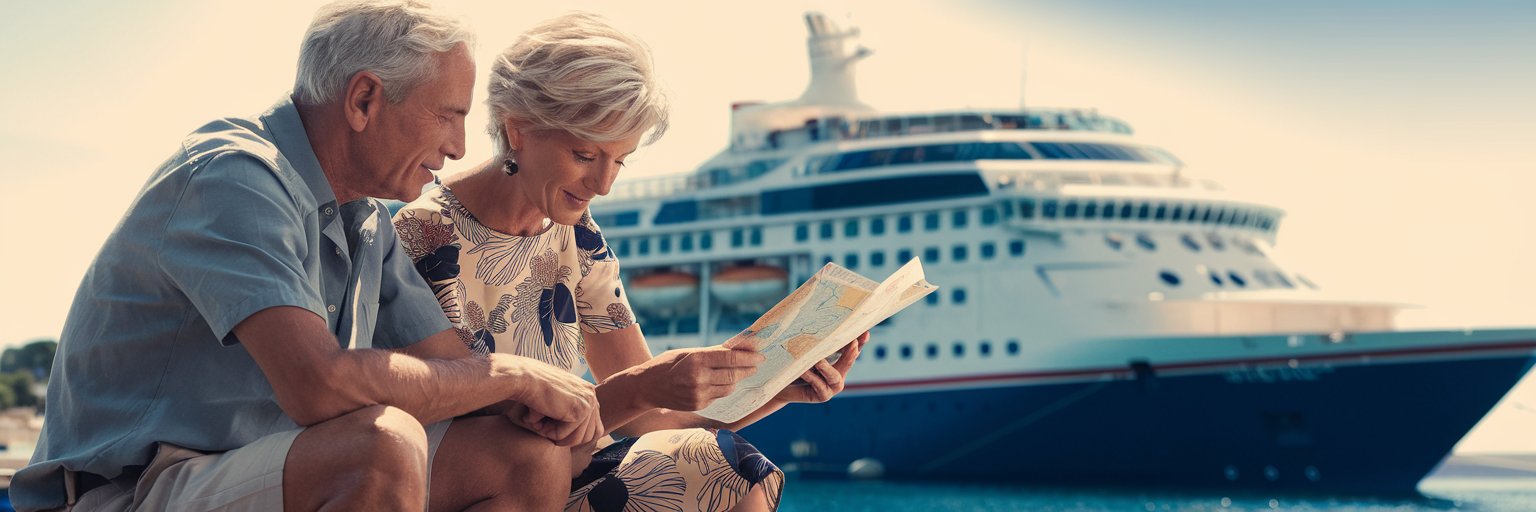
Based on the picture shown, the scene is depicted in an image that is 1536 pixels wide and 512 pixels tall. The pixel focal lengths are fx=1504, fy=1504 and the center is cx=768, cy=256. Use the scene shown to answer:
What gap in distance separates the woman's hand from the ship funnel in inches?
876

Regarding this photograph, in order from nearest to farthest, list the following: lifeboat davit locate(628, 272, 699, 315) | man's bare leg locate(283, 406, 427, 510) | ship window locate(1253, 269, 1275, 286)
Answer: man's bare leg locate(283, 406, 427, 510)
ship window locate(1253, 269, 1275, 286)
lifeboat davit locate(628, 272, 699, 315)

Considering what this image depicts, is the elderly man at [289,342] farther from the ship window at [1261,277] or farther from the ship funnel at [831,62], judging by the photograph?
the ship funnel at [831,62]

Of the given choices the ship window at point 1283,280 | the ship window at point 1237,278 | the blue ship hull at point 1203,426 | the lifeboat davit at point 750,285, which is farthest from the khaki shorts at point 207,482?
the lifeboat davit at point 750,285

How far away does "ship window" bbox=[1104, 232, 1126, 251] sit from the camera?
20250mm

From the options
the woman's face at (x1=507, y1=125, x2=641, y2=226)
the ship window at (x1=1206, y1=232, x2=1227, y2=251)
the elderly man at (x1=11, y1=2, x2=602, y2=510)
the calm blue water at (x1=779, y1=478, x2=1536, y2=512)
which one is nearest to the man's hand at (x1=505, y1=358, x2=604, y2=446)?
the elderly man at (x1=11, y1=2, x2=602, y2=510)

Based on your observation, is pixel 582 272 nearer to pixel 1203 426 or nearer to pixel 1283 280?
pixel 1203 426

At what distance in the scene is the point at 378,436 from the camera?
1.39 m

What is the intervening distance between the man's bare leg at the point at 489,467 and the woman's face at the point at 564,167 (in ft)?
1.34

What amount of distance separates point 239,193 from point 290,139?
168 mm

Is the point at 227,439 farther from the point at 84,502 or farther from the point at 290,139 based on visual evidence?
the point at 290,139

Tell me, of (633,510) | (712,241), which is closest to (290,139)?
(633,510)

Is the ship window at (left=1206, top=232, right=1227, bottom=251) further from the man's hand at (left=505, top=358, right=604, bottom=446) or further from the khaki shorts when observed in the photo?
the khaki shorts

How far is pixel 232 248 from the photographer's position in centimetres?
142

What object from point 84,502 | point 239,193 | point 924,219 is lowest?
point 924,219
